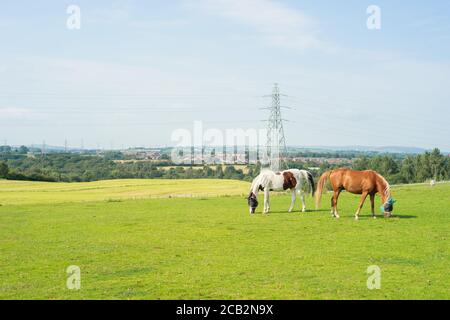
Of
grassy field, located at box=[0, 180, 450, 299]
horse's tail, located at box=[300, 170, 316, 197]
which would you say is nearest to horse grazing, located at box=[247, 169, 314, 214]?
horse's tail, located at box=[300, 170, 316, 197]

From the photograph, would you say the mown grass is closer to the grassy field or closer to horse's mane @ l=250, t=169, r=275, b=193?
horse's mane @ l=250, t=169, r=275, b=193

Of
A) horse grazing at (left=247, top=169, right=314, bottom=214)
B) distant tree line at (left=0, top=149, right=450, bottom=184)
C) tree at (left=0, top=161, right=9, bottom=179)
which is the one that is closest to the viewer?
horse grazing at (left=247, top=169, right=314, bottom=214)

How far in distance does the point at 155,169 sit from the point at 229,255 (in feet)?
244

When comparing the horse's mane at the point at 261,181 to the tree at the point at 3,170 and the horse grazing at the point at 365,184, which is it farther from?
the tree at the point at 3,170

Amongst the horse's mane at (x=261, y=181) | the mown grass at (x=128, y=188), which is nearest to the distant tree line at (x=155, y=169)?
the mown grass at (x=128, y=188)

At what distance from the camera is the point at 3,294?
9.17 metres

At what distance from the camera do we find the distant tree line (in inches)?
3140

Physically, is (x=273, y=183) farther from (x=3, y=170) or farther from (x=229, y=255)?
(x=3, y=170)

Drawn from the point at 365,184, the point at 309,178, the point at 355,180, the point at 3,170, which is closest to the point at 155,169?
the point at 3,170

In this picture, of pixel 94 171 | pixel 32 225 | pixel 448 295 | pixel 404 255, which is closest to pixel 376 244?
pixel 404 255

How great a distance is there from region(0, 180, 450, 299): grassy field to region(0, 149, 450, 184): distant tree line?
52.7 metres

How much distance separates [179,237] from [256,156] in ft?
220

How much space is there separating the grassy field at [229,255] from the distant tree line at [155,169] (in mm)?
52660

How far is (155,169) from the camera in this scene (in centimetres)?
8619
